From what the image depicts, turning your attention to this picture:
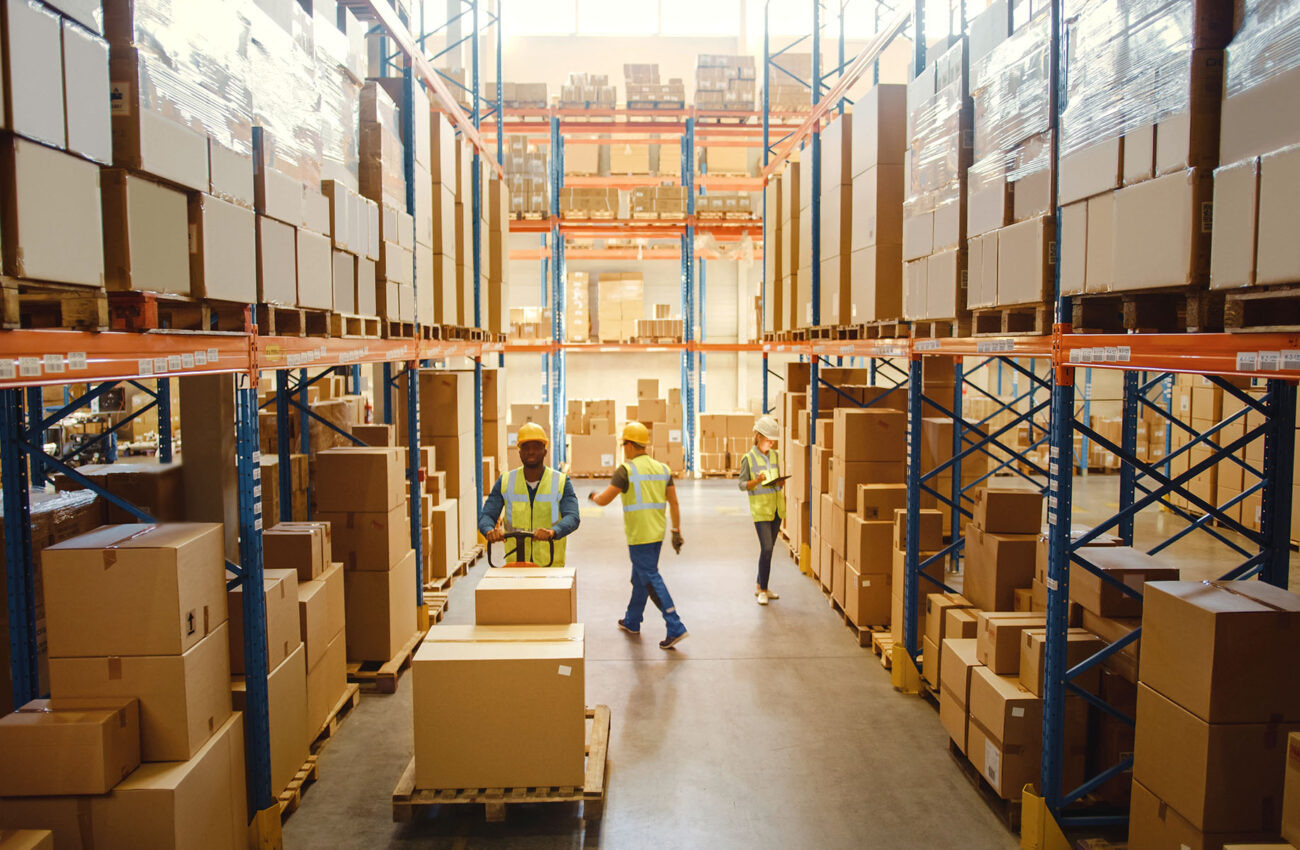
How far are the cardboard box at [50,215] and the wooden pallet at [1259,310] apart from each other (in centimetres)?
383

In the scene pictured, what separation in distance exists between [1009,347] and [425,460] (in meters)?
5.66

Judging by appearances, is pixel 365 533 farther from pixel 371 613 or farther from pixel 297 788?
pixel 297 788

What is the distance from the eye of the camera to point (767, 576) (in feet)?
28.3

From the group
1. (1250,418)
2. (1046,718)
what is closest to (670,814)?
(1046,718)

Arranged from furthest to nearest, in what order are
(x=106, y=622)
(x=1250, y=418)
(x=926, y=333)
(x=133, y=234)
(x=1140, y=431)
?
(x=1140, y=431), (x=1250, y=418), (x=926, y=333), (x=106, y=622), (x=133, y=234)

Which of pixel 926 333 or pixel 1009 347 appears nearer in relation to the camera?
pixel 1009 347

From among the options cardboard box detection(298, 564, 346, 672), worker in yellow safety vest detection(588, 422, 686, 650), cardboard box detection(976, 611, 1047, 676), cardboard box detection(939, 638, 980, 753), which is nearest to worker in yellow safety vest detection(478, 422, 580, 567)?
worker in yellow safety vest detection(588, 422, 686, 650)

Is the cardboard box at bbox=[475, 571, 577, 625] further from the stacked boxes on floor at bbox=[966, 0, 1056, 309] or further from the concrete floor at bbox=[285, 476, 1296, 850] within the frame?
the stacked boxes on floor at bbox=[966, 0, 1056, 309]

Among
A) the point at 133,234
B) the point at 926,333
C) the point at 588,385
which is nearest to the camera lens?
the point at 133,234

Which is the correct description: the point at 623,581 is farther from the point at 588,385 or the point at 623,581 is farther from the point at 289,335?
the point at 588,385

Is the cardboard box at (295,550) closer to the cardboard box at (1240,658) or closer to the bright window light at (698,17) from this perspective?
the cardboard box at (1240,658)

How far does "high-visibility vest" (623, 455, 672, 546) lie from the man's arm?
3.31ft

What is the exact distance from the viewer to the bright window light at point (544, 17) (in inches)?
848

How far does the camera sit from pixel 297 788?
4.73 meters
